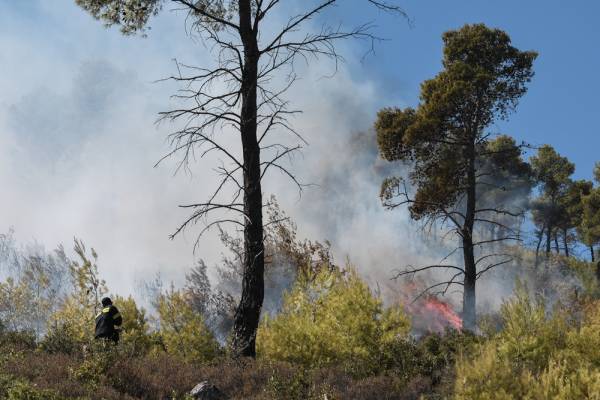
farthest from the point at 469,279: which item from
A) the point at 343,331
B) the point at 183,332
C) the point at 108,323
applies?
the point at 343,331

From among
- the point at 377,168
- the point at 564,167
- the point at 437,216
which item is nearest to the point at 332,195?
the point at 377,168

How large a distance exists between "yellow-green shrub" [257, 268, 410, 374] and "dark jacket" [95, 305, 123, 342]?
11.3ft

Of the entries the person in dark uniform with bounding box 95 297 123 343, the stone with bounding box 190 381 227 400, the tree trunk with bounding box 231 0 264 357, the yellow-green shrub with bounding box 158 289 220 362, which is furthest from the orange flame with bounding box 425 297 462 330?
the stone with bounding box 190 381 227 400

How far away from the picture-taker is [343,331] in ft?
24.3

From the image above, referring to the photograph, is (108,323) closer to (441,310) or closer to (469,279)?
(469,279)

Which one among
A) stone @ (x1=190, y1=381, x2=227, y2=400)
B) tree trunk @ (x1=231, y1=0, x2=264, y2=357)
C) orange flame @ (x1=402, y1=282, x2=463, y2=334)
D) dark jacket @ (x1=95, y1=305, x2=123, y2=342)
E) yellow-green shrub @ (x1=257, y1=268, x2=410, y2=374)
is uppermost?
orange flame @ (x1=402, y1=282, x2=463, y2=334)

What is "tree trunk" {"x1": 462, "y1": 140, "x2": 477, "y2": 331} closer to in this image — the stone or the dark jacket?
the dark jacket

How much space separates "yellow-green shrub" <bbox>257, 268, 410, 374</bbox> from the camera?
285 inches

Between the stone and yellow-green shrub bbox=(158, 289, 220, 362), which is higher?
yellow-green shrub bbox=(158, 289, 220, 362)

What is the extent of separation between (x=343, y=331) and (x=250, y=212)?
2.82 metres

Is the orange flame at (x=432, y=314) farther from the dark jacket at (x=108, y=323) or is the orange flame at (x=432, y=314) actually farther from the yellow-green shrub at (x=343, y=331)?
the yellow-green shrub at (x=343, y=331)

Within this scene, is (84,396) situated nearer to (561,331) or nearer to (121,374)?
(121,374)

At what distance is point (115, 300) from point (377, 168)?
209ft

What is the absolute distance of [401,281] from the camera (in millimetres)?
48938
